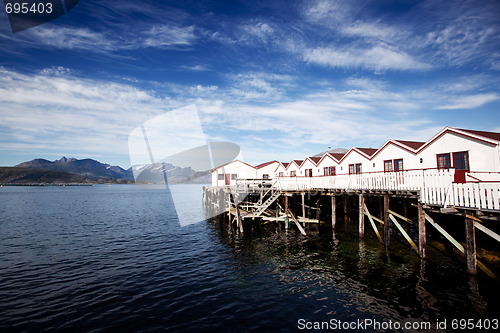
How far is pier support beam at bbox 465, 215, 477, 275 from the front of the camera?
1143cm

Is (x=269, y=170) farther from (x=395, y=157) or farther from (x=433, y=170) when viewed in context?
(x=433, y=170)

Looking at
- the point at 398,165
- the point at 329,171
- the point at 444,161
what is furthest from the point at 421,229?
the point at 329,171

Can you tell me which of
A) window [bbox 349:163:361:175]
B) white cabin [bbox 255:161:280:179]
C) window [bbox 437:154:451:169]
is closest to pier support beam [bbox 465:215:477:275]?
window [bbox 437:154:451:169]

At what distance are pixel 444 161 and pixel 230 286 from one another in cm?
1919

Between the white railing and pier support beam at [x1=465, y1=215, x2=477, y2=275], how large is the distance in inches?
32.9

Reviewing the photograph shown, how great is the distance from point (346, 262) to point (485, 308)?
6286mm

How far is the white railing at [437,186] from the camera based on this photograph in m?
11.1

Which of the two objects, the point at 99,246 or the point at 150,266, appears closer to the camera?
the point at 150,266

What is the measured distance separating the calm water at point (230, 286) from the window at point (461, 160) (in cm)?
722

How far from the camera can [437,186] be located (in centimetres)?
A: 1354

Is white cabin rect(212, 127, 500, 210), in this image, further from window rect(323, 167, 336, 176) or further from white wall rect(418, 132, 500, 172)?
window rect(323, 167, 336, 176)

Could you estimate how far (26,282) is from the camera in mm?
12719

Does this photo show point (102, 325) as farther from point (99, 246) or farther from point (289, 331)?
point (99, 246)

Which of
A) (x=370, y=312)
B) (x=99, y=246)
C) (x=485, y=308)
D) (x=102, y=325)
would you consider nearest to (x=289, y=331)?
(x=370, y=312)
